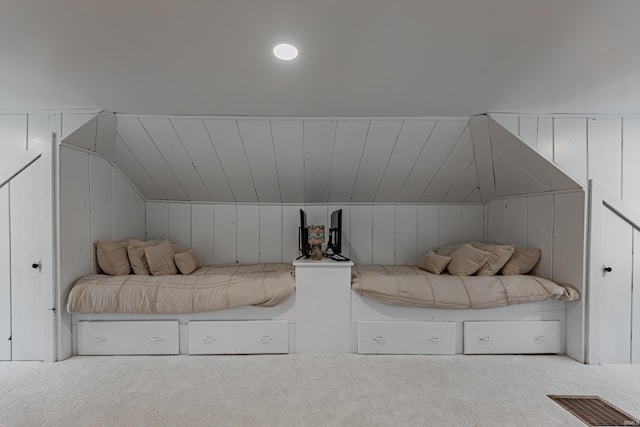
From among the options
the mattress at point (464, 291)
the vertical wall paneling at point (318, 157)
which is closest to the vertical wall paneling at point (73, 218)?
the vertical wall paneling at point (318, 157)

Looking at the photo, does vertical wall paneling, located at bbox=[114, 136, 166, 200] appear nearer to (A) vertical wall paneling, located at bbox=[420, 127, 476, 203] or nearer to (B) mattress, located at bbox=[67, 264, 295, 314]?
(B) mattress, located at bbox=[67, 264, 295, 314]

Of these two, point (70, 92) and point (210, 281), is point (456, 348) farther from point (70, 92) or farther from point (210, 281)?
point (70, 92)

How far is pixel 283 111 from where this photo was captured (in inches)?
92.4

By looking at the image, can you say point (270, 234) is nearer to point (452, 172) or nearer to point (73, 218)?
point (73, 218)

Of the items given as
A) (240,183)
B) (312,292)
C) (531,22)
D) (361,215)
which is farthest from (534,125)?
(240,183)

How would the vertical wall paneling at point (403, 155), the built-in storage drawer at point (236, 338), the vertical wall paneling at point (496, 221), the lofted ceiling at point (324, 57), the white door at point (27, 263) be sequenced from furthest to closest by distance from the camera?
the vertical wall paneling at point (496, 221)
the vertical wall paneling at point (403, 155)
the built-in storage drawer at point (236, 338)
the white door at point (27, 263)
the lofted ceiling at point (324, 57)

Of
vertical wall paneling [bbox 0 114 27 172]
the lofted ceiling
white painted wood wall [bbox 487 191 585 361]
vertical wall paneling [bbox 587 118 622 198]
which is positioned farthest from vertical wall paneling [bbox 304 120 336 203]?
vertical wall paneling [bbox 0 114 27 172]

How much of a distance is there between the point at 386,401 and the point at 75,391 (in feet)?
6.23

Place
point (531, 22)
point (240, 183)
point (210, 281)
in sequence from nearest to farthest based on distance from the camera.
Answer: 1. point (531, 22)
2. point (210, 281)
3. point (240, 183)

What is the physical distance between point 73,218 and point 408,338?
2.77 m

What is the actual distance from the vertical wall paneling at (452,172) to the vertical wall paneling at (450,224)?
0.58ft

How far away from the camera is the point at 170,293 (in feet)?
7.84

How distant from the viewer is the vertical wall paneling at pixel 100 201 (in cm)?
259

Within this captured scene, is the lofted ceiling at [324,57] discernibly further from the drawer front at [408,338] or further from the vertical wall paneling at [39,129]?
the drawer front at [408,338]
